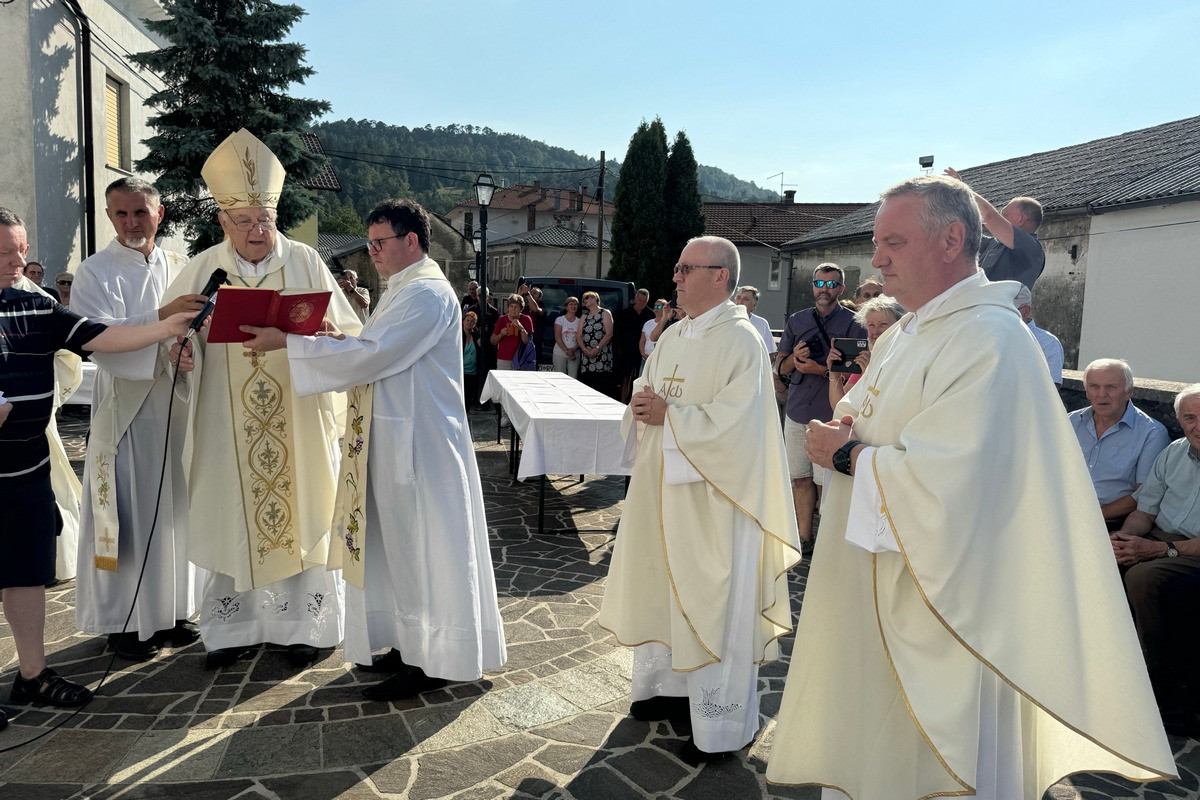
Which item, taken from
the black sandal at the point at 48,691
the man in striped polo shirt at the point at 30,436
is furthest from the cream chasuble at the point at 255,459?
the black sandal at the point at 48,691

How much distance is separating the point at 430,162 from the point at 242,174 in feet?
247

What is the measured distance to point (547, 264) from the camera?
158 ft

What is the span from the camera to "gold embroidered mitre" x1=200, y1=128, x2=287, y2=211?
397 centimetres

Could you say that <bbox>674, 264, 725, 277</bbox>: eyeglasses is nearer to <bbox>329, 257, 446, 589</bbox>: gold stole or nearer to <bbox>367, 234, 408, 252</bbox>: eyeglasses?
<bbox>329, 257, 446, 589</bbox>: gold stole

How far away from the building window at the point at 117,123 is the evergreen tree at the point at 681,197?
24343 millimetres

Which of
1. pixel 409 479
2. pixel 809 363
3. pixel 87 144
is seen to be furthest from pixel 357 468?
pixel 87 144

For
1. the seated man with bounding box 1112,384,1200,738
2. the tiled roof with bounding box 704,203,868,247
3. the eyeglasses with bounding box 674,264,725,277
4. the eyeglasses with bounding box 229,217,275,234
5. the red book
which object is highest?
the tiled roof with bounding box 704,203,868,247

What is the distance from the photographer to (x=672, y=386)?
3.53 metres

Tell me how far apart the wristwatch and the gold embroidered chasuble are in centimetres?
86

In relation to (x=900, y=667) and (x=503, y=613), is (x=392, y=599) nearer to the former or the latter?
(x=503, y=613)

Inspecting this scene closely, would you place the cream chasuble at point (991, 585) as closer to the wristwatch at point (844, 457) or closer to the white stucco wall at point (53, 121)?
the wristwatch at point (844, 457)

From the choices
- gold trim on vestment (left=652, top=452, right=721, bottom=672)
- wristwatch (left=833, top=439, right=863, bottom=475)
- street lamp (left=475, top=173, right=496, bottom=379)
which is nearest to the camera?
wristwatch (left=833, top=439, right=863, bottom=475)

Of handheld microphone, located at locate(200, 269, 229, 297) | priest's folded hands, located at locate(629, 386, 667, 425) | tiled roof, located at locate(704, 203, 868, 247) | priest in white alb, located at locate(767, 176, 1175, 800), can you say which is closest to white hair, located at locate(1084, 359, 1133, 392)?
priest's folded hands, located at locate(629, 386, 667, 425)

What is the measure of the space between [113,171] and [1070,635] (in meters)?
16.1
